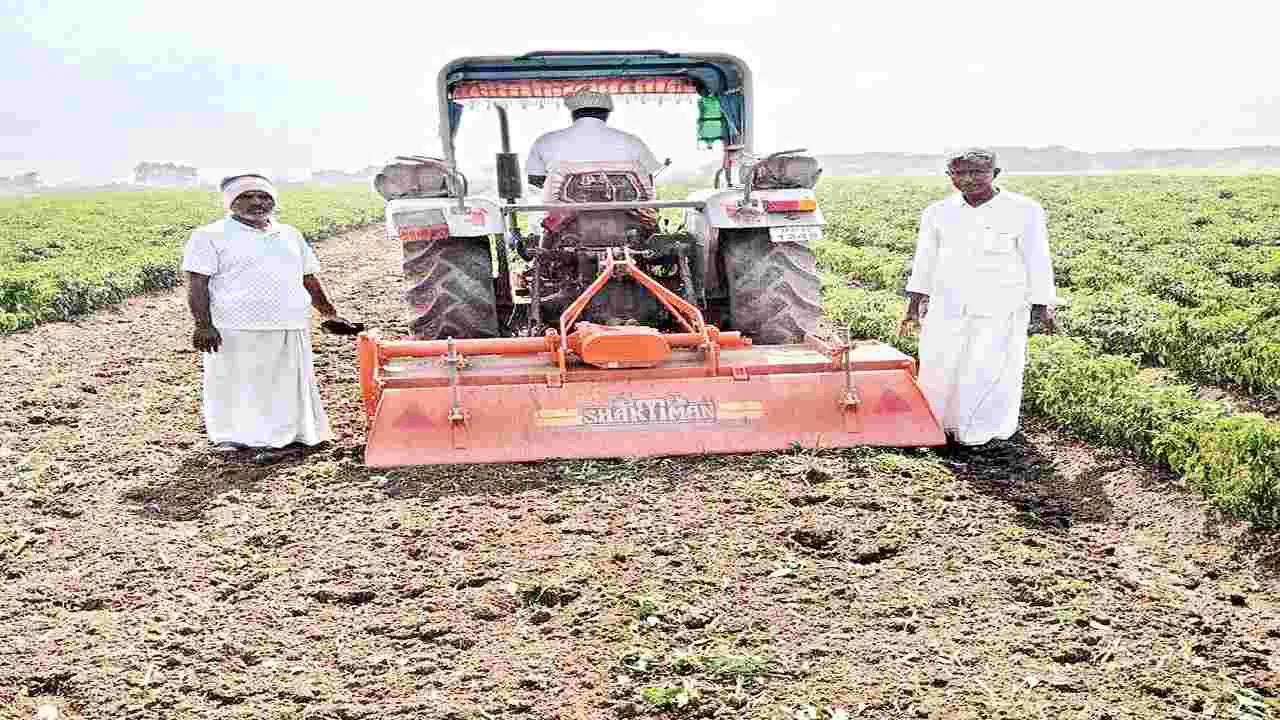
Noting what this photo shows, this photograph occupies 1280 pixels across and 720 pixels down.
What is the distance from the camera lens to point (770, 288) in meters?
6.02

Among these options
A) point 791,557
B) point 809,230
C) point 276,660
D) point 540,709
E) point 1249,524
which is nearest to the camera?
point 540,709

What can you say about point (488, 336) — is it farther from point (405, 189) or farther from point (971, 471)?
point (971, 471)

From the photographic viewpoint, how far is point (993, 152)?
193 inches

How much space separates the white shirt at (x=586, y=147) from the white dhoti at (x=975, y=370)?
204 cm

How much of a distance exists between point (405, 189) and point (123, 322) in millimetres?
5341

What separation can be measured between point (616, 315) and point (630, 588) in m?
2.70

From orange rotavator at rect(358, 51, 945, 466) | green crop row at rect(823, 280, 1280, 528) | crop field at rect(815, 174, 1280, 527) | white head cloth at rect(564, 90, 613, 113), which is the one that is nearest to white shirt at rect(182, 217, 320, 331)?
orange rotavator at rect(358, 51, 945, 466)

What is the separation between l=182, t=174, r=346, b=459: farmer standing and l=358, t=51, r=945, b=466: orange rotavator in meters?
0.39

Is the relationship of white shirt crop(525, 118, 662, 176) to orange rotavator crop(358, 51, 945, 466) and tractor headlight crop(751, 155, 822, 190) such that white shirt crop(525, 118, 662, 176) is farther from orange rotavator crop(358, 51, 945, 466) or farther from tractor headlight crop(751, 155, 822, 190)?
tractor headlight crop(751, 155, 822, 190)

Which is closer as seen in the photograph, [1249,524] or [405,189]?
[1249,524]

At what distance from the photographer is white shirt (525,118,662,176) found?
6.30 meters

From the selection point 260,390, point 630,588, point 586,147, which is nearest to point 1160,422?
point 630,588

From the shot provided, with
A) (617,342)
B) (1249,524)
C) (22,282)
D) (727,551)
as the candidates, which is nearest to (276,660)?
(727,551)

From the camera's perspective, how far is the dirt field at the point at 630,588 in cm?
296
